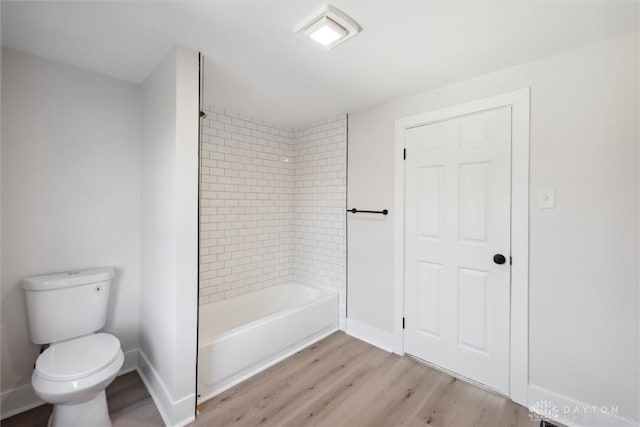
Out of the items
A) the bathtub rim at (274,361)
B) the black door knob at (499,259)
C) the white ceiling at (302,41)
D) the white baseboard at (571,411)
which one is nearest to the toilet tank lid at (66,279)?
the bathtub rim at (274,361)

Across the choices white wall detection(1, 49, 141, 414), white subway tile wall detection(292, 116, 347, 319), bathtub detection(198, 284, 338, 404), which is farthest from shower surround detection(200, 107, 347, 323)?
white wall detection(1, 49, 141, 414)

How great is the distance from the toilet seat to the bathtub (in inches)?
20.9

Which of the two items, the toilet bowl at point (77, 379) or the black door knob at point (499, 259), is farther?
the black door knob at point (499, 259)

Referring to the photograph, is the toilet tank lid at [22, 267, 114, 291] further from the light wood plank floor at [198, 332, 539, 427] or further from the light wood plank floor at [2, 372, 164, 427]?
the light wood plank floor at [198, 332, 539, 427]

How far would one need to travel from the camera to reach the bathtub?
200 centimetres

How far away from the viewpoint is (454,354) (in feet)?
7.29

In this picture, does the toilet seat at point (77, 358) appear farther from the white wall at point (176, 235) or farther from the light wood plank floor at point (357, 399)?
the light wood plank floor at point (357, 399)

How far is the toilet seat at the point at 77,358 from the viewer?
1.46 meters

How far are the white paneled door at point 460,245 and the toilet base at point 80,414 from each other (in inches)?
88.3

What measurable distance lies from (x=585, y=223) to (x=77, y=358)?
307cm

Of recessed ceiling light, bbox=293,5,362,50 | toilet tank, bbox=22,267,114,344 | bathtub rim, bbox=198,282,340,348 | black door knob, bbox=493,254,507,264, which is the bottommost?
bathtub rim, bbox=198,282,340,348

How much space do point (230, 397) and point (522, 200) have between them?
8.02ft

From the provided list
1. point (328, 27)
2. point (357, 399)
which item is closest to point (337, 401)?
point (357, 399)

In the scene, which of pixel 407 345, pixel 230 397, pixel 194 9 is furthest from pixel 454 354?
pixel 194 9
